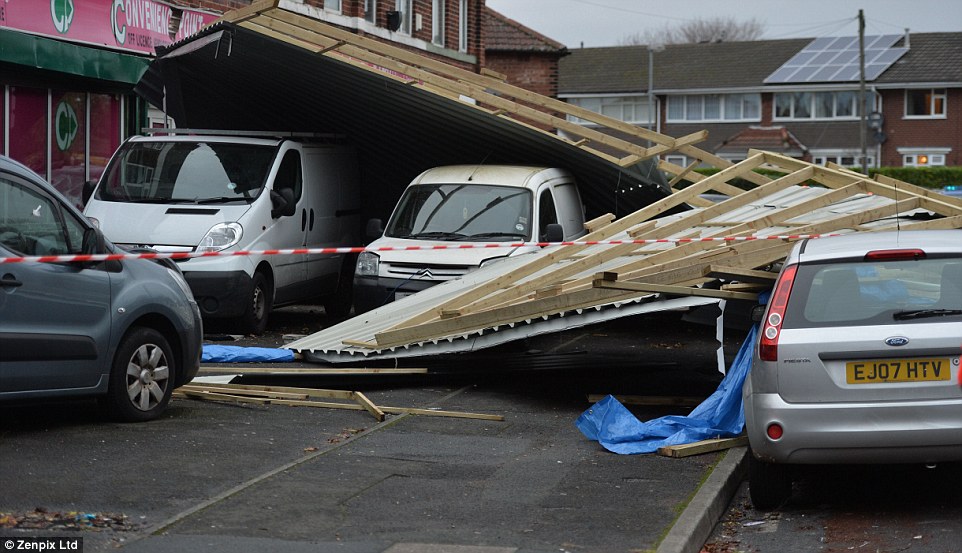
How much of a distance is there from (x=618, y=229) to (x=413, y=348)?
2225 millimetres

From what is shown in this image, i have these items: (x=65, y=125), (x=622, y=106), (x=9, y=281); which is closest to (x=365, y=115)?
(x=65, y=125)

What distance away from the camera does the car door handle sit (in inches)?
292

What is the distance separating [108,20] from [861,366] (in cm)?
1475

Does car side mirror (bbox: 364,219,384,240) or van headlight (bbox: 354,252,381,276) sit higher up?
car side mirror (bbox: 364,219,384,240)

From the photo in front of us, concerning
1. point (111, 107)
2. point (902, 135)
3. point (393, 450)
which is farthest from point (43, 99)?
point (902, 135)

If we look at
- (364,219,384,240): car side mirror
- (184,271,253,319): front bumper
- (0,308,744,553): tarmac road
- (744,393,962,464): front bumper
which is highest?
(364,219,384,240): car side mirror

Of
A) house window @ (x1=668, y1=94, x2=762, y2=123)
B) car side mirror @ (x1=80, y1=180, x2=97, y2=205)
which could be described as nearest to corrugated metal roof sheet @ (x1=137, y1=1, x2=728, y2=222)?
car side mirror @ (x1=80, y1=180, x2=97, y2=205)

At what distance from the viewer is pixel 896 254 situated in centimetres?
691

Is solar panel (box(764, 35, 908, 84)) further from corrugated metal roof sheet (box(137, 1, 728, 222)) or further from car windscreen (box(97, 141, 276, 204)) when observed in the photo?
car windscreen (box(97, 141, 276, 204))

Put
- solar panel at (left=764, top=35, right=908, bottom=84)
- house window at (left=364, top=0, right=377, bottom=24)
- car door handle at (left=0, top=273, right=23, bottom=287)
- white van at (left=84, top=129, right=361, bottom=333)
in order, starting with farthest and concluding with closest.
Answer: solar panel at (left=764, top=35, right=908, bottom=84) < house window at (left=364, top=0, right=377, bottom=24) < white van at (left=84, top=129, right=361, bottom=333) < car door handle at (left=0, top=273, right=23, bottom=287)

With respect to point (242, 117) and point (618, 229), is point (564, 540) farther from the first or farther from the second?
point (242, 117)

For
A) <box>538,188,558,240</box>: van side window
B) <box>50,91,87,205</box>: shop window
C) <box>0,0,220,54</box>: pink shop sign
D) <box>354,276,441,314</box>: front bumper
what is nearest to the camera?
<box>354,276,441,314</box>: front bumper

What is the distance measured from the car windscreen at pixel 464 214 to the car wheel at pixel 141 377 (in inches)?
221

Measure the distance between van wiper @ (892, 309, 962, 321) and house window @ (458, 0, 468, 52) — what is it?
84.2 ft
